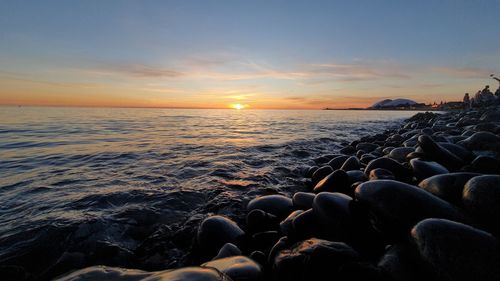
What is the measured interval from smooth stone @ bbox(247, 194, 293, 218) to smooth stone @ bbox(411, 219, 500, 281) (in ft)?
7.24

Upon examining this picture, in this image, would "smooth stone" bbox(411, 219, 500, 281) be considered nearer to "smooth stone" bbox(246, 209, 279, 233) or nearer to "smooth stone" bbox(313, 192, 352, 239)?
"smooth stone" bbox(313, 192, 352, 239)

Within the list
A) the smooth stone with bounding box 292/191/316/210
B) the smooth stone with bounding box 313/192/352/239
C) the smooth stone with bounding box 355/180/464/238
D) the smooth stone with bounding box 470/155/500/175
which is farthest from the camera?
Result: the smooth stone with bounding box 470/155/500/175

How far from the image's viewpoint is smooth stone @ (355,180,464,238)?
8.32ft

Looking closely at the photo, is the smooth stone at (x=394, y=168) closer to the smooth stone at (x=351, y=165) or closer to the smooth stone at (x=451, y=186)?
the smooth stone at (x=351, y=165)

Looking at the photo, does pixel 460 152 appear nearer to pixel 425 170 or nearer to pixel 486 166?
pixel 486 166

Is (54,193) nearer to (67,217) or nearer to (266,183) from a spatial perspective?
(67,217)

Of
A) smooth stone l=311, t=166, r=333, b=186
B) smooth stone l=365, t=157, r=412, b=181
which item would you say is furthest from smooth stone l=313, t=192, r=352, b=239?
smooth stone l=311, t=166, r=333, b=186

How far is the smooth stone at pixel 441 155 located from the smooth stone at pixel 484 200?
9.30 feet

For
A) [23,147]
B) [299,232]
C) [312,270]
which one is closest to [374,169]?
[299,232]

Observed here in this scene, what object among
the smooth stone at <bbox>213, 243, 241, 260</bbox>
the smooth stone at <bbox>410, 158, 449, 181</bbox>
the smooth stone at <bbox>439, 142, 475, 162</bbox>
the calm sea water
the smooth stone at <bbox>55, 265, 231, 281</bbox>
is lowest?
the calm sea water

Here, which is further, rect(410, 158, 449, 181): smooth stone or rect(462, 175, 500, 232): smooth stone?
rect(410, 158, 449, 181): smooth stone

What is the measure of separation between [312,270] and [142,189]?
15.7 feet

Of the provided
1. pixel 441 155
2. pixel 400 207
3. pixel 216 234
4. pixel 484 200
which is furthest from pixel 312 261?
pixel 441 155

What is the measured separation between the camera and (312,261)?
87.5 inches
